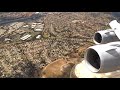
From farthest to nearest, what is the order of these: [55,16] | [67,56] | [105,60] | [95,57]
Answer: [55,16] < [67,56] < [95,57] < [105,60]

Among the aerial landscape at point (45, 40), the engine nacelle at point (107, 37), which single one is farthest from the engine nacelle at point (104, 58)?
the engine nacelle at point (107, 37)

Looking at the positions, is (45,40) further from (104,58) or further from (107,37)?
(104,58)

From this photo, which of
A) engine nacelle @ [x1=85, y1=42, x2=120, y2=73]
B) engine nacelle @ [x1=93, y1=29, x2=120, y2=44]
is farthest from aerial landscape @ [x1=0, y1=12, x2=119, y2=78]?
engine nacelle @ [x1=85, y1=42, x2=120, y2=73]

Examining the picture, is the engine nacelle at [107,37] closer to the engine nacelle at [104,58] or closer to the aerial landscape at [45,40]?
the aerial landscape at [45,40]

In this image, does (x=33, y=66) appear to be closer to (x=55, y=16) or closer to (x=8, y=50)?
(x=8, y=50)

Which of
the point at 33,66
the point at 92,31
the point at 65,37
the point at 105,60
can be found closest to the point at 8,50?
the point at 33,66

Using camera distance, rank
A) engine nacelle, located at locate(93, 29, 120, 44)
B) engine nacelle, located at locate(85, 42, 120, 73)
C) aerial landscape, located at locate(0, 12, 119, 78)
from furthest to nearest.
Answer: engine nacelle, located at locate(93, 29, 120, 44) → aerial landscape, located at locate(0, 12, 119, 78) → engine nacelle, located at locate(85, 42, 120, 73)

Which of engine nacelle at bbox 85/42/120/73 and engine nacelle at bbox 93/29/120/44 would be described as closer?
engine nacelle at bbox 85/42/120/73

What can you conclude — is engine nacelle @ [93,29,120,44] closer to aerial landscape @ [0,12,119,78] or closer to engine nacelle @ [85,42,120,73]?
aerial landscape @ [0,12,119,78]

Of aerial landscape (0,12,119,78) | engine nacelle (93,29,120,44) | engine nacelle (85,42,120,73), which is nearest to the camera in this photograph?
engine nacelle (85,42,120,73)
